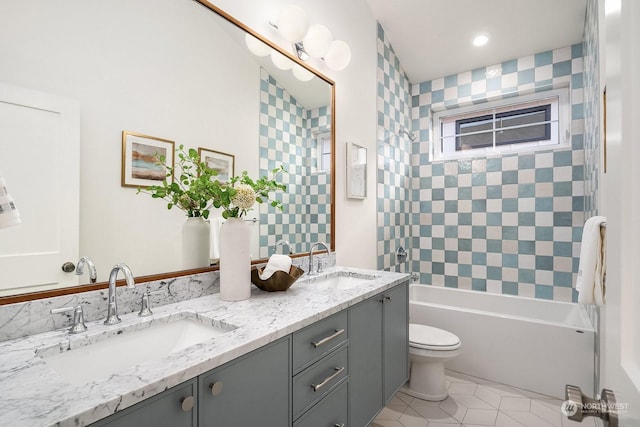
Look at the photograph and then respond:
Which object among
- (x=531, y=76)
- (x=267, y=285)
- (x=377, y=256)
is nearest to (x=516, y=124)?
(x=531, y=76)

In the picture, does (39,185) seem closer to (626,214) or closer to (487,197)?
(626,214)

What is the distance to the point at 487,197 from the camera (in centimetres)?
288

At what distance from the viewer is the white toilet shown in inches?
79.4

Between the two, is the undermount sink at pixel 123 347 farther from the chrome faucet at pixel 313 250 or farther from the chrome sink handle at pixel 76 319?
the chrome faucet at pixel 313 250

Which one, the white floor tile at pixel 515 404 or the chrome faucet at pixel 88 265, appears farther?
the white floor tile at pixel 515 404

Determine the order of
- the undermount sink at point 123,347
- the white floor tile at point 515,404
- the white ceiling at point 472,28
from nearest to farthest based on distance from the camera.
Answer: the undermount sink at point 123,347
the white floor tile at point 515,404
the white ceiling at point 472,28

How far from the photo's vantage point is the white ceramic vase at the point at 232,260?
1266 mm

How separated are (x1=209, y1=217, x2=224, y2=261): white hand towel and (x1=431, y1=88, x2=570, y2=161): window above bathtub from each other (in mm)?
2454

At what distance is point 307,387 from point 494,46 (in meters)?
2.92

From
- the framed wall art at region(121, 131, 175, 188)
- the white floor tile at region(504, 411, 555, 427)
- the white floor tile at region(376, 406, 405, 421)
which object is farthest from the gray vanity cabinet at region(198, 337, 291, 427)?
the white floor tile at region(504, 411, 555, 427)

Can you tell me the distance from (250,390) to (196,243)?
666 millimetres

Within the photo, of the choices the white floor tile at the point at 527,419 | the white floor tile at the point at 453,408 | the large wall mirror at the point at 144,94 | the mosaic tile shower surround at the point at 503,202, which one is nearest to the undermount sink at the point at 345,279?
the large wall mirror at the point at 144,94

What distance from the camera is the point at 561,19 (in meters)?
2.36

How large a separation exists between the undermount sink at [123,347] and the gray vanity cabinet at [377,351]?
60 centimetres
